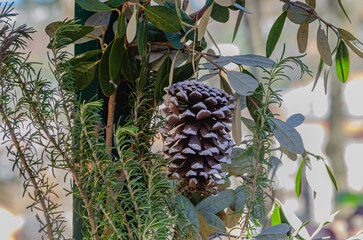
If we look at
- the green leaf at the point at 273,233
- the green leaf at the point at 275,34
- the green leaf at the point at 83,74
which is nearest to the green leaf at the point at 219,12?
the green leaf at the point at 275,34

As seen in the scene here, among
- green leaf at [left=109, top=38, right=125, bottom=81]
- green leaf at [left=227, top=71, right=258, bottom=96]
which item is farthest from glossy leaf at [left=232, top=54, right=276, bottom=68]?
green leaf at [left=109, top=38, right=125, bottom=81]

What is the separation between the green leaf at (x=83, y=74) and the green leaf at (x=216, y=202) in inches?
8.5

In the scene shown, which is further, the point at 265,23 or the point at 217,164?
the point at 265,23

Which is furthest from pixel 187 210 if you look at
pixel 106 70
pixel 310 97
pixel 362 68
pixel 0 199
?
pixel 362 68

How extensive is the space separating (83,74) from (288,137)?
255 mm

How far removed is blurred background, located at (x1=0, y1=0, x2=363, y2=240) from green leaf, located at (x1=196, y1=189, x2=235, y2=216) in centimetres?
11

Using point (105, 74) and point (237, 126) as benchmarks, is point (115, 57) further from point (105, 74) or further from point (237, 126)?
point (237, 126)

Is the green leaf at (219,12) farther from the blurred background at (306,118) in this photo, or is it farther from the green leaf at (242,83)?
the blurred background at (306,118)

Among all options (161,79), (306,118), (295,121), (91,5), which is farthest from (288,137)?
(306,118)

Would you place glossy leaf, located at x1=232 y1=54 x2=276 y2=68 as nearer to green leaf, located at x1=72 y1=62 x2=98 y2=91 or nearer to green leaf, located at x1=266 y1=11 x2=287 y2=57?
green leaf, located at x1=266 y1=11 x2=287 y2=57

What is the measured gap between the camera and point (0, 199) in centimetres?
68

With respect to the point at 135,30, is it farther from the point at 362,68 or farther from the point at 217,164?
the point at 362,68

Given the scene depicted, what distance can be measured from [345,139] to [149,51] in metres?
1.75

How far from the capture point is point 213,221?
0.48 meters
